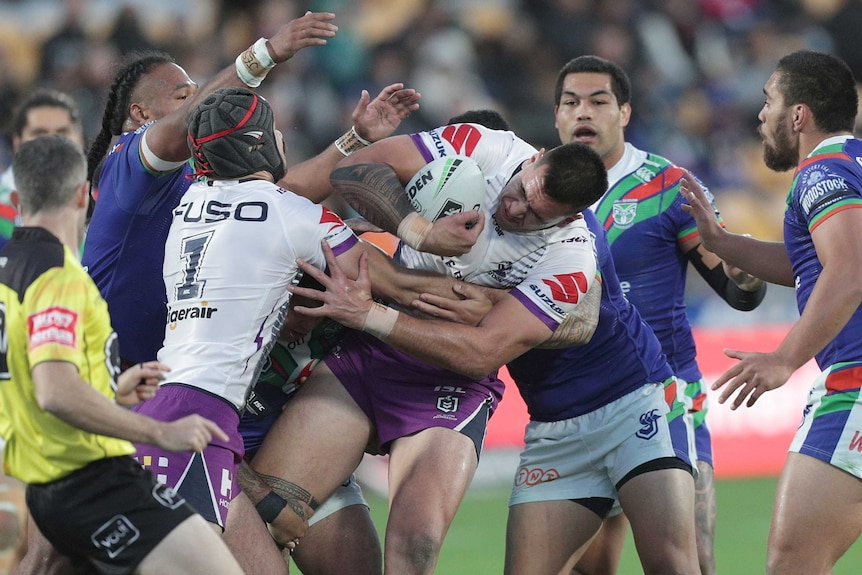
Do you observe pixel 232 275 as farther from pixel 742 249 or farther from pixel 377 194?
pixel 742 249

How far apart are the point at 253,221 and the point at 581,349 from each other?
1.85 meters

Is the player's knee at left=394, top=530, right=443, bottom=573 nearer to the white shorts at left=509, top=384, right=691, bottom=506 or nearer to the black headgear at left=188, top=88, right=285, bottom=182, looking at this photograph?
the white shorts at left=509, top=384, right=691, bottom=506

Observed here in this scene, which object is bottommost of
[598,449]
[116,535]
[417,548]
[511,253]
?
[417,548]

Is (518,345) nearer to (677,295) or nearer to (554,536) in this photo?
(554,536)

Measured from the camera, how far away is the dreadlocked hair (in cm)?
627

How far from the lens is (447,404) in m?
5.64

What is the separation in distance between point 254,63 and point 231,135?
89 cm

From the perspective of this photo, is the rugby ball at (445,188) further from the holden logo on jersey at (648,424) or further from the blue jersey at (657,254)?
the blue jersey at (657,254)

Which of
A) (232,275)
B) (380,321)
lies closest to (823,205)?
(380,321)

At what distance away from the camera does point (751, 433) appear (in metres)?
12.1

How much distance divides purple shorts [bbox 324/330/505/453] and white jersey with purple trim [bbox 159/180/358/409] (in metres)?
0.68

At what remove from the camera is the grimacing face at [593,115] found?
742cm

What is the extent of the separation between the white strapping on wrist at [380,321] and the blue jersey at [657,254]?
2.25 metres

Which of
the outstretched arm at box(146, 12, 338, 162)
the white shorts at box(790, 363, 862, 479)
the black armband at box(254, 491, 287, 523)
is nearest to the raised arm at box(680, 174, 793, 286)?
the white shorts at box(790, 363, 862, 479)
